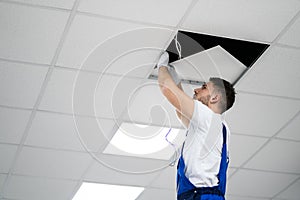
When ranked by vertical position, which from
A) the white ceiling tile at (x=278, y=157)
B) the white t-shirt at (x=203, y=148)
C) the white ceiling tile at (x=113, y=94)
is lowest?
the white t-shirt at (x=203, y=148)

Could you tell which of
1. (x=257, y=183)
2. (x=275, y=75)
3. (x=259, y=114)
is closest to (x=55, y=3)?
(x=275, y=75)

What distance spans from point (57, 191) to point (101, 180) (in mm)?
480

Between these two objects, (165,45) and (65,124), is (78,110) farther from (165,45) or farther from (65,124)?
(165,45)

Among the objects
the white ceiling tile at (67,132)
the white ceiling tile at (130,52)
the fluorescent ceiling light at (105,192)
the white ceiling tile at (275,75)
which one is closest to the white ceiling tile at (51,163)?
the white ceiling tile at (67,132)

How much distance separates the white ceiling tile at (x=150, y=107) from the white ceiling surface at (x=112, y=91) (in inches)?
0.5

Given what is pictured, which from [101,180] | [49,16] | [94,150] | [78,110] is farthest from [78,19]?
[101,180]

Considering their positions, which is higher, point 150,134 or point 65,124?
point 65,124

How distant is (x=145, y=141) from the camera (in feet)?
9.98

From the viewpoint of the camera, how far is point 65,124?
12.4ft

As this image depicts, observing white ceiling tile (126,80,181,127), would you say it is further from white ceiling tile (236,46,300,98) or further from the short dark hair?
the short dark hair

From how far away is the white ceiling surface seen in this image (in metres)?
2.84

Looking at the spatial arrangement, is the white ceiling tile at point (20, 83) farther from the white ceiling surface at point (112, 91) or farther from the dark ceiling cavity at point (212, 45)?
the dark ceiling cavity at point (212, 45)

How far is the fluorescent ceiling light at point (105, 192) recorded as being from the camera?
470 centimetres

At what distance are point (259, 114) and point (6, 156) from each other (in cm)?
210
